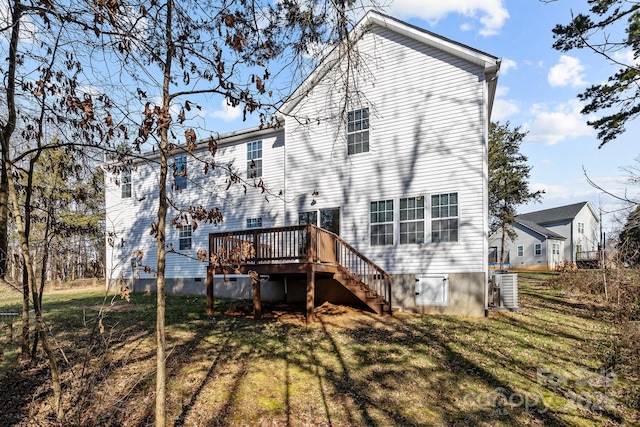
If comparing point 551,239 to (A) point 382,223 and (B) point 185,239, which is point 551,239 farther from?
(B) point 185,239

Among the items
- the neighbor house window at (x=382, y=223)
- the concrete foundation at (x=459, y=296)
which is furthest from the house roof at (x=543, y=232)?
the neighbor house window at (x=382, y=223)

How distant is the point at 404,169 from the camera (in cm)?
1214

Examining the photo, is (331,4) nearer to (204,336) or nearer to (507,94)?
(204,336)

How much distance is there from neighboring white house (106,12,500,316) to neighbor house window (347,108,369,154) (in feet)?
0.12

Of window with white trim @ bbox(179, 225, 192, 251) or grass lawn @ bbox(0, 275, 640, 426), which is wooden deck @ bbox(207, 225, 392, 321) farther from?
window with white trim @ bbox(179, 225, 192, 251)

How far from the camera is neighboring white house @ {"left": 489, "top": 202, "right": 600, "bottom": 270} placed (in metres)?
37.0

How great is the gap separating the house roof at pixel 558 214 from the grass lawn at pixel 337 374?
1380 inches

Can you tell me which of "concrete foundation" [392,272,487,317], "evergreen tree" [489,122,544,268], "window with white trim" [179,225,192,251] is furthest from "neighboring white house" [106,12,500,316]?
"evergreen tree" [489,122,544,268]

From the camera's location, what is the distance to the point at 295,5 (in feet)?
14.8

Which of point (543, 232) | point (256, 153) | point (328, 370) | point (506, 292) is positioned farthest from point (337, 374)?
point (543, 232)

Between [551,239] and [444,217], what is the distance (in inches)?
1260

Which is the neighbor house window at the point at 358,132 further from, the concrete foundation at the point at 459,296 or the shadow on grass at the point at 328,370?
the shadow on grass at the point at 328,370

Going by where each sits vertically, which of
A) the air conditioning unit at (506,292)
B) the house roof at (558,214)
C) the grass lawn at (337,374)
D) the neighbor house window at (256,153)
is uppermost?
the neighbor house window at (256,153)

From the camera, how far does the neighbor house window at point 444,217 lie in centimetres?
1131
